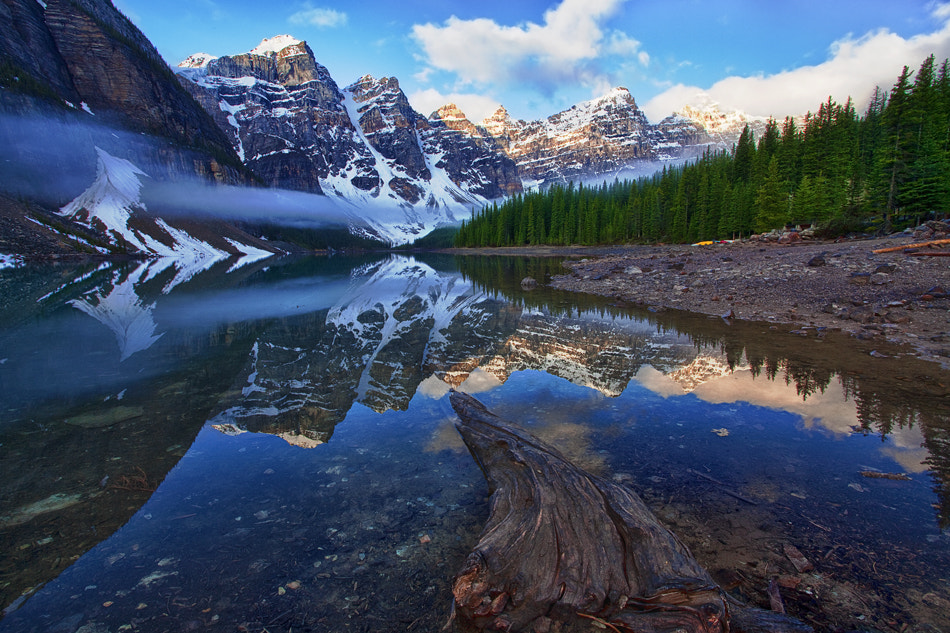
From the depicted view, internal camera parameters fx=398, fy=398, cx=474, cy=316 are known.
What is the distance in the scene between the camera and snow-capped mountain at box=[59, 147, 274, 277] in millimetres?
84562

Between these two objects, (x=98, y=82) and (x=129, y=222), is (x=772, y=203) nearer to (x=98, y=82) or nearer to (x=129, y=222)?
(x=129, y=222)

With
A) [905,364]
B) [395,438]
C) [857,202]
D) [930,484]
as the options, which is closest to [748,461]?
[930,484]

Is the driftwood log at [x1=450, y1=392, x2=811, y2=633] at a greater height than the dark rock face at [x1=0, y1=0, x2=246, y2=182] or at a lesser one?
lesser

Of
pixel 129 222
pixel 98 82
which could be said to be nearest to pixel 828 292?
pixel 129 222

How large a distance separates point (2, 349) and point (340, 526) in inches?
590

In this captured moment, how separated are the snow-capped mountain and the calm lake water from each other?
269 ft

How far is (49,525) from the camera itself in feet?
14.3

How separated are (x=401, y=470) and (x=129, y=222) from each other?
118691mm

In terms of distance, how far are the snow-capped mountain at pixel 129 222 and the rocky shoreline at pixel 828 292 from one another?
271 feet

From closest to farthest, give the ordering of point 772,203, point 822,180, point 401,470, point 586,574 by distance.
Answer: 1. point 586,574
2. point 401,470
3. point 822,180
4. point 772,203

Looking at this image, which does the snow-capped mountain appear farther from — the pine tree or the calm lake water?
the pine tree

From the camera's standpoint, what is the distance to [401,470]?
560 centimetres

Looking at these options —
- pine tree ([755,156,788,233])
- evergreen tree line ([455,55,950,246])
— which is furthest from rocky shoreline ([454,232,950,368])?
pine tree ([755,156,788,233])

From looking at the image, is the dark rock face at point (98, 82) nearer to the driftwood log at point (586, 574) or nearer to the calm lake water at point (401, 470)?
the calm lake water at point (401, 470)
